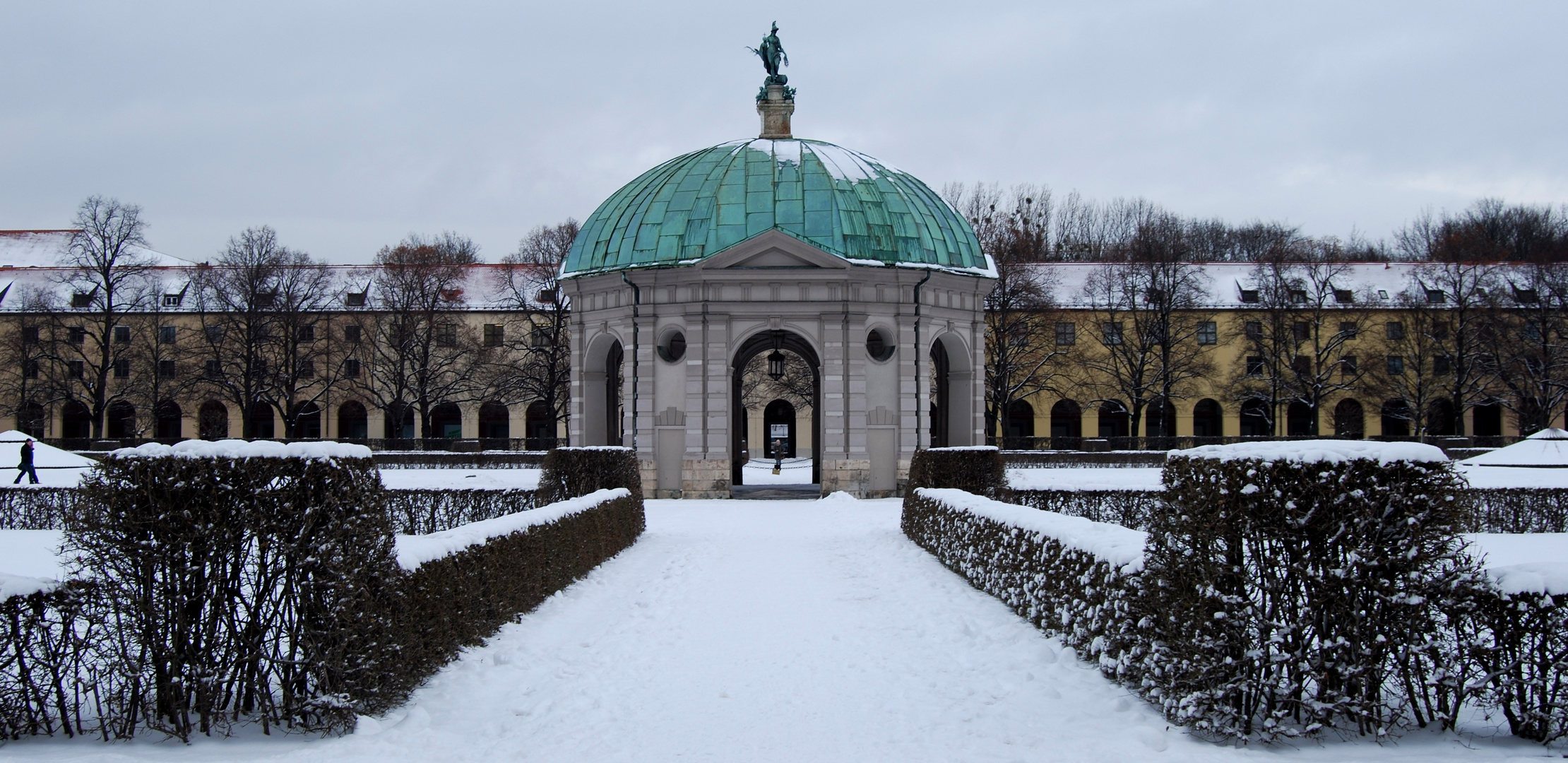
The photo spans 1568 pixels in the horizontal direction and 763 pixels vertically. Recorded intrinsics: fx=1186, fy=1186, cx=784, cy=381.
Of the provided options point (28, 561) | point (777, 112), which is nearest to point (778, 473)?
point (777, 112)

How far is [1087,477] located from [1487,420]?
39.0m

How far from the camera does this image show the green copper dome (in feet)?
97.8

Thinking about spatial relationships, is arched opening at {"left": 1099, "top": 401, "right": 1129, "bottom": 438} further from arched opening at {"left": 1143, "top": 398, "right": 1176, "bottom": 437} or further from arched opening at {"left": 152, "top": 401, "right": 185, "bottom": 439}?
arched opening at {"left": 152, "top": 401, "right": 185, "bottom": 439}

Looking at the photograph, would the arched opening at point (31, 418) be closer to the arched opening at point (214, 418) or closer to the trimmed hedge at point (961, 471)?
the arched opening at point (214, 418)

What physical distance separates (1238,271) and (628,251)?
139ft

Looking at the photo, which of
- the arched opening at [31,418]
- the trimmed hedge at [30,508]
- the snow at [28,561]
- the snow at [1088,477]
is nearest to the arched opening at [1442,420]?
the snow at [1088,477]

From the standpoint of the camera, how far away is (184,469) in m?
7.19

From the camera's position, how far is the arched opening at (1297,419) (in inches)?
2360

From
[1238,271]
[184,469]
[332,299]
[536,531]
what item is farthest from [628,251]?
[1238,271]

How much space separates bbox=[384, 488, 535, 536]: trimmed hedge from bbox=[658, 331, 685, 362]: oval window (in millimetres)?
7983

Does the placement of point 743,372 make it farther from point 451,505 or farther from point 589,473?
point 451,505

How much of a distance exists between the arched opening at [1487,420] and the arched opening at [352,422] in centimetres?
5892

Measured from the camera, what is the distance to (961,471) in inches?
942

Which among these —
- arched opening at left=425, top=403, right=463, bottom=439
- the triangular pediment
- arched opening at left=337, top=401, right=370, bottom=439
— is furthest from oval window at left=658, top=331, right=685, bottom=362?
arched opening at left=337, top=401, right=370, bottom=439
